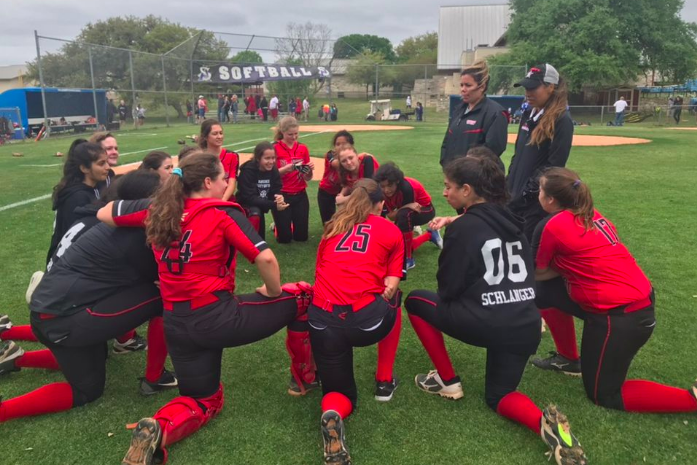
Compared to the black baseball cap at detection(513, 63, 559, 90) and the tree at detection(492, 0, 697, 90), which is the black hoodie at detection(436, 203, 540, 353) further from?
the tree at detection(492, 0, 697, 90)

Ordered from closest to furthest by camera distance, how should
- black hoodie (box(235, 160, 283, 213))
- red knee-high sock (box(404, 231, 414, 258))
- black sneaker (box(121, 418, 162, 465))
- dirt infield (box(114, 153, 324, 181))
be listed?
1. black sneaker (box(121, 418, 162, 465))
2. red knee-high sock (box(404, 231, 414, 258))
3. black hoodie (box(235, 160, 283, 213))
4. dirt infield (box(114, 153, 324, 181))

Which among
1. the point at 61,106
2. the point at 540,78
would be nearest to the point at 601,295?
the point at 540,78

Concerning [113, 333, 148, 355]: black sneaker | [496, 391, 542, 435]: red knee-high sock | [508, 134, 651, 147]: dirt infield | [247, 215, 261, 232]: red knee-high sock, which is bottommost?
[113, 333, 148, 355]: black sneaker

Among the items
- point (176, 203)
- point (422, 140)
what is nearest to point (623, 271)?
point (176, 203)

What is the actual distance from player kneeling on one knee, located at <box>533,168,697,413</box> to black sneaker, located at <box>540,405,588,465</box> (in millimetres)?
606

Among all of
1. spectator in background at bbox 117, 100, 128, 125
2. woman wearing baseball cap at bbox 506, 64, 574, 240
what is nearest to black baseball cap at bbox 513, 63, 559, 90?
woman wearing baseball cap at bbox 506, 64, 574, 240

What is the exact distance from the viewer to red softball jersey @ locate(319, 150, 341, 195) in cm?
605

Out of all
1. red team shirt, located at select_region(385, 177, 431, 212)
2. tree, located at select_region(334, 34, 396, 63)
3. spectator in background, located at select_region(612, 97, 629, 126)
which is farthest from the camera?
tree, located at select_region(334, 34, 396, 63)

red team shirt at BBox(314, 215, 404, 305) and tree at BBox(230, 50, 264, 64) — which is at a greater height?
tree at BBox(230, 50, 264, 64)

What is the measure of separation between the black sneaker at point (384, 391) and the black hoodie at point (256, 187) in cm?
336

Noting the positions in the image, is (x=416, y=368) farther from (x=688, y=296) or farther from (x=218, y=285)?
(x=688, y=296)

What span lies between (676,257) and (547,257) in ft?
12.3

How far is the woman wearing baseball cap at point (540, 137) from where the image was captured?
4059 mm

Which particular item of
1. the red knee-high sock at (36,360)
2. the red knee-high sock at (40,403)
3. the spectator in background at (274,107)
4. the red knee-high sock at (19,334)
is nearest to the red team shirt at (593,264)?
the red knee-high sock at (40,403)
